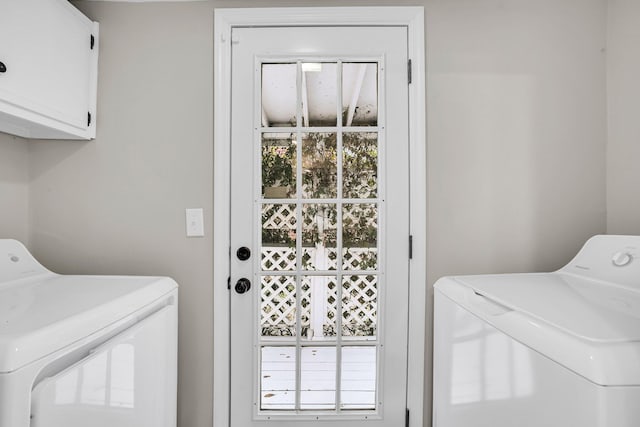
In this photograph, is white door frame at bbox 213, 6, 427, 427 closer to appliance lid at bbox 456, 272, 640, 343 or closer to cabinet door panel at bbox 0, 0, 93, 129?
appliance lid at bbox 456, 272, 640, 343

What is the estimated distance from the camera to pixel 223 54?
5.02 ft

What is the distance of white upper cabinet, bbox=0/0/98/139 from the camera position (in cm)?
112

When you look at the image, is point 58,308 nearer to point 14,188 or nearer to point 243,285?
point 243,285

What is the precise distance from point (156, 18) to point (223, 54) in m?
0.35

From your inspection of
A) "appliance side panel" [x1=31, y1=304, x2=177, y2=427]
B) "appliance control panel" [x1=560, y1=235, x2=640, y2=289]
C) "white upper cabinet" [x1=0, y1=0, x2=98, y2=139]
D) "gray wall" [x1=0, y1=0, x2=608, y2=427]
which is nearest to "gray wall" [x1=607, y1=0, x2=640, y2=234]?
"gray wall" [x1=0, y1=0, x2=608, y2=427]

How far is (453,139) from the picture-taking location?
1.54 meters

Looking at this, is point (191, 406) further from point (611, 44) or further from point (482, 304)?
point (611, 44)

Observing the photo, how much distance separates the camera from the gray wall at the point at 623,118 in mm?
1411

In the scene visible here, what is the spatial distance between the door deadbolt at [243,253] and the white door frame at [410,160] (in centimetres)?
5

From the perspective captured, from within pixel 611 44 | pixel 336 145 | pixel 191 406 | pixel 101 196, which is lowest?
pixel 191 406

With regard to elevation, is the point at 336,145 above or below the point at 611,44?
below

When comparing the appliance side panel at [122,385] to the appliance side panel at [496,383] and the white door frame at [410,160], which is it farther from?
the appliance side panel at [496,383]

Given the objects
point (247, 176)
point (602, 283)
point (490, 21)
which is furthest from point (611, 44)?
point (247, 176)

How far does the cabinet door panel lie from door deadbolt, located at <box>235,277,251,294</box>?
954mm
